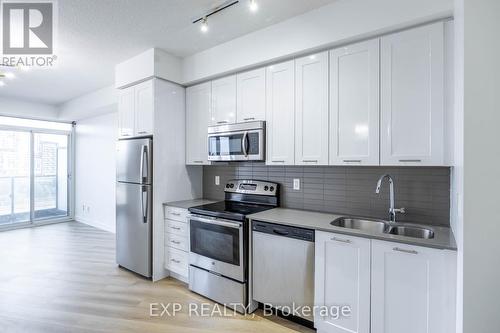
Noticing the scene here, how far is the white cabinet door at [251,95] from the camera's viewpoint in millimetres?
2797

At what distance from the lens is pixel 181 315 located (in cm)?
248

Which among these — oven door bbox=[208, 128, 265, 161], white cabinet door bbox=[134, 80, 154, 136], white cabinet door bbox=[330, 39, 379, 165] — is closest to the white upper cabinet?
white cabinet door bbox=[134, 80, 154, 136]

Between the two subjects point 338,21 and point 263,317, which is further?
point 263,317

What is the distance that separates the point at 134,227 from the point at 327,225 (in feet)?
7.96

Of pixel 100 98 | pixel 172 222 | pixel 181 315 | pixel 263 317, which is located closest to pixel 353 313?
pixel 263 317

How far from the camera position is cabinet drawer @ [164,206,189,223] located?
3.09m

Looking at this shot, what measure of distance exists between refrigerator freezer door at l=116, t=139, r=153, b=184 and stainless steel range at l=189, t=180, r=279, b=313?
0.81 meters

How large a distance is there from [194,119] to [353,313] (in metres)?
2.70

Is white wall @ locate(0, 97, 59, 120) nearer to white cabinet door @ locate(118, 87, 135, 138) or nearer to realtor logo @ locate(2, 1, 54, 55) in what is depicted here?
realtor logo @ locate(2, 1, 54, 55)

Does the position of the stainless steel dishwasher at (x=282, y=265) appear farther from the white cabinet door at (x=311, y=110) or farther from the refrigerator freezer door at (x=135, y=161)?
the refrigerator freezer door at (x=135, y=161)

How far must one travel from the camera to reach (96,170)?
5.81m

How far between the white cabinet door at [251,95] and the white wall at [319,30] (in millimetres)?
113

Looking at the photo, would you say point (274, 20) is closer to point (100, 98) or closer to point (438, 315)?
point (438, 315)

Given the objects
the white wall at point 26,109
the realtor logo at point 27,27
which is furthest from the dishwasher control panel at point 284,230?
the white wall at point 26,109
